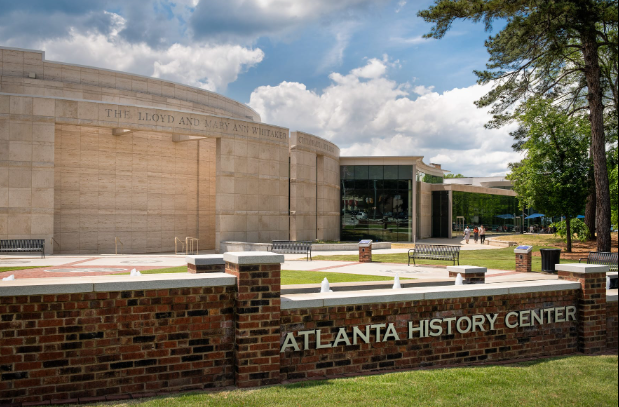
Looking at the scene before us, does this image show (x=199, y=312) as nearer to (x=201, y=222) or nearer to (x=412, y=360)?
(x=412, y=360)

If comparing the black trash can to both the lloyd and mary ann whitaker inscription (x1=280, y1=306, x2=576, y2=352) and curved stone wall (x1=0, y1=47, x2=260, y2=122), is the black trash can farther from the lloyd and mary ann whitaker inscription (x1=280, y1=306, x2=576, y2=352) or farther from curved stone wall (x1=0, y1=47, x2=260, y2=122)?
curved stone wall (x1=0, y1=47, x2=260, y2=122)

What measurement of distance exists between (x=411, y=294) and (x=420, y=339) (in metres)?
0.62

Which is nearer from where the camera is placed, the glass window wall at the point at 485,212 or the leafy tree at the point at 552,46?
the leafy tree at the point at 552,46

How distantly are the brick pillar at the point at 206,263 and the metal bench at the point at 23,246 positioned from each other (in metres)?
17.5

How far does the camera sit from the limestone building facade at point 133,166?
2347cm

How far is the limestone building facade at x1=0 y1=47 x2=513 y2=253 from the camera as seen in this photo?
23.5 metres

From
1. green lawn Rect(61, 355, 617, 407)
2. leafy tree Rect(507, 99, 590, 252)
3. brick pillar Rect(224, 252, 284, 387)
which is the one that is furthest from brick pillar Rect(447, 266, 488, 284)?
leafy tree Rect(507, 99, 590, 252)

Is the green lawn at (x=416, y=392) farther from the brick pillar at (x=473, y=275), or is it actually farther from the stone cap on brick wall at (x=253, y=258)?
the brick pillar at (x=473, y=275)

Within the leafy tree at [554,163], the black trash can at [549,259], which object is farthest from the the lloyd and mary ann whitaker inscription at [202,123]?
the black trash can at [549,259]

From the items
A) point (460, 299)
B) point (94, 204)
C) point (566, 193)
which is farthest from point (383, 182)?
point (460, 299)

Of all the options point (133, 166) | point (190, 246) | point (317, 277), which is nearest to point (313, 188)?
point (190, 246)

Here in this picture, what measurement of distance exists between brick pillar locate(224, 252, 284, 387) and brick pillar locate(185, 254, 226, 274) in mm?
1449

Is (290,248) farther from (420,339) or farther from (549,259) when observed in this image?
(420,339)

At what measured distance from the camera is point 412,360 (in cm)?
661
